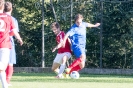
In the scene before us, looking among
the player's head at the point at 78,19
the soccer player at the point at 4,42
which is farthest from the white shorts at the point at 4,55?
the player's head at the point at 78,19

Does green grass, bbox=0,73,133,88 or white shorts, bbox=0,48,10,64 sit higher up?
white shorts, bbox=0,48,10,64

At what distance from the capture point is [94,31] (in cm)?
2052

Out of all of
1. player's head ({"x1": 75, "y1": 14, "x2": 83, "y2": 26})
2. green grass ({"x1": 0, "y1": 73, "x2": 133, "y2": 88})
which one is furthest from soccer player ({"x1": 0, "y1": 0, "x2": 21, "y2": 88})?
player's head ({"x1": 75, "y1": 14, "x2": 83, "y2": 26})

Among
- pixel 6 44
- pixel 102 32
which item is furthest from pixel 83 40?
pixel 6 44

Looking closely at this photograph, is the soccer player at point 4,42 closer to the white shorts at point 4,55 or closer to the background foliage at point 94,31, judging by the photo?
the white shorts at point 4,55

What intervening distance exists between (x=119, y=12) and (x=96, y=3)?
85 centimetres

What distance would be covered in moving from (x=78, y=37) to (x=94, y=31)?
13.6 feet

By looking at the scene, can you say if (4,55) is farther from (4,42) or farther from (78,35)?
(78,35)

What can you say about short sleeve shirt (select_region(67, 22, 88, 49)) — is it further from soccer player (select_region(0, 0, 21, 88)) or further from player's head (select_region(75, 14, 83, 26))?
soccer player (select_region(0, 0, 21, 88))

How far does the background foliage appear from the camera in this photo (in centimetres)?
2020

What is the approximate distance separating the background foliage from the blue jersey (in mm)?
3819

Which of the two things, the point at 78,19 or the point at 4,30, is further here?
the point at 78,19
